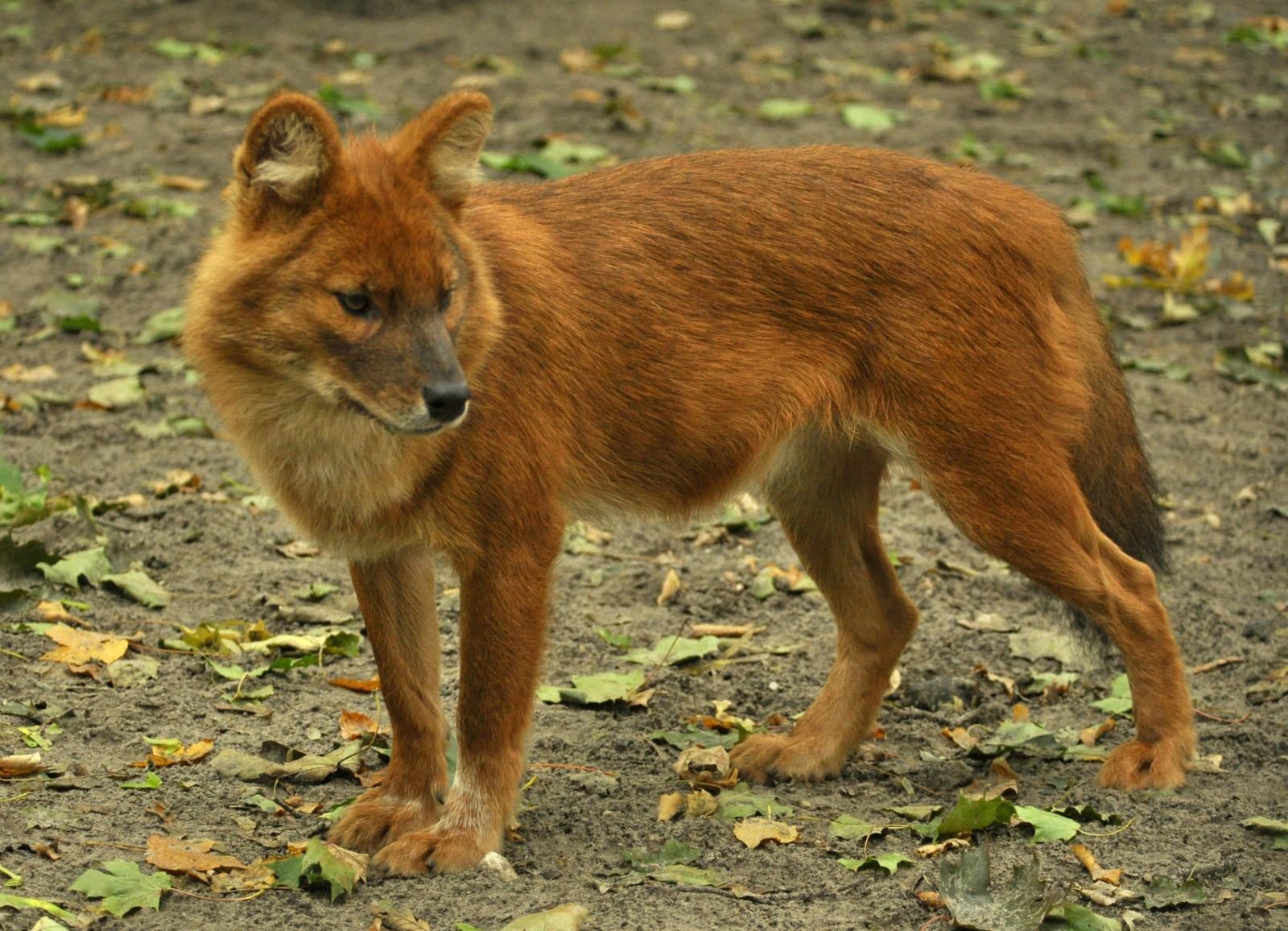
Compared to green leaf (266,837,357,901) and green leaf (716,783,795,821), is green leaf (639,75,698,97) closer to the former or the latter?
green leaf (716,783,795,821)

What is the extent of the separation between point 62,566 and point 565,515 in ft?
7.30

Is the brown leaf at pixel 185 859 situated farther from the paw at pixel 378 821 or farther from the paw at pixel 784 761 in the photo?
the paw at pixel 784 761

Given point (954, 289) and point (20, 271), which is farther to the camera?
point (20, 271)

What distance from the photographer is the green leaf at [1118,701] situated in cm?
602

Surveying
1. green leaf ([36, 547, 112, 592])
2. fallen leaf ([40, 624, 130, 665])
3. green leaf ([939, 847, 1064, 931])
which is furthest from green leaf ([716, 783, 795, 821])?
green leaf ([36, 547, 112, 592])

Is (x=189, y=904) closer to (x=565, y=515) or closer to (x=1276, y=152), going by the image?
(x=565, y=515)

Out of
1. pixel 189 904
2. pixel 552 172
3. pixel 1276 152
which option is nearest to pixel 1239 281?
pixel 1276 152

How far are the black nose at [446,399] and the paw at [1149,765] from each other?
2527mm

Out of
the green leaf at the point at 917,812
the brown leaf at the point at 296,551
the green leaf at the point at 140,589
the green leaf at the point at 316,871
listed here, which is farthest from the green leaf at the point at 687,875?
the brown leaf at the point at 296,551

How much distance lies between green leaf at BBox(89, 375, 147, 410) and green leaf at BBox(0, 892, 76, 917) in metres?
4.17

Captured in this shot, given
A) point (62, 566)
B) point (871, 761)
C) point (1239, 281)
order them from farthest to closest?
point (1239, 281) → point (62, 566) → point (871, 761)

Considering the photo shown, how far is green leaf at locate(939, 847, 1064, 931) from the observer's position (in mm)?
4355

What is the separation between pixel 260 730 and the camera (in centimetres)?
552

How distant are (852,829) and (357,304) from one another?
2.17m
